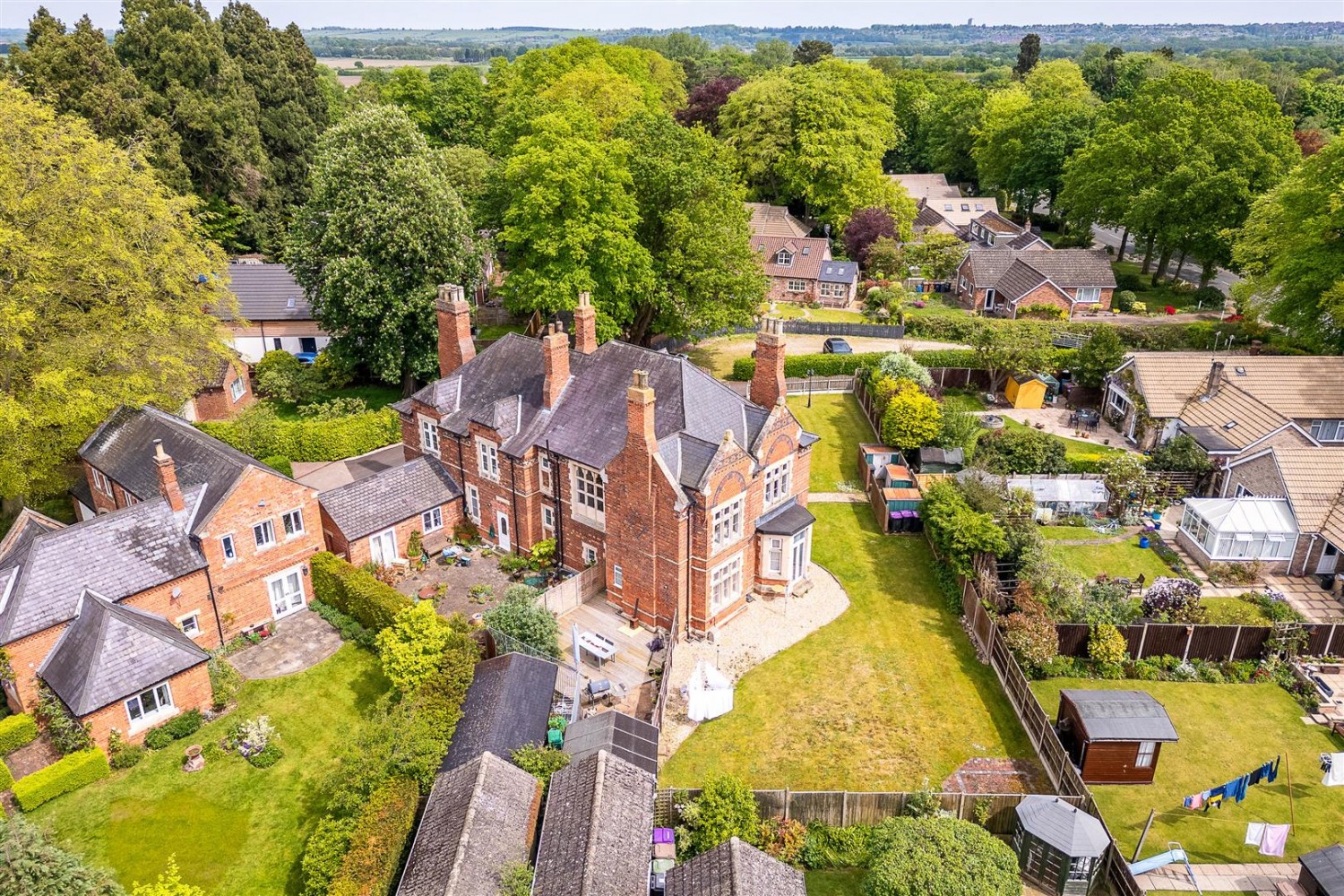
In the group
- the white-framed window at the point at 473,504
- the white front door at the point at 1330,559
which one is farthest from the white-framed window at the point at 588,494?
the white front door at the point at 1330,559

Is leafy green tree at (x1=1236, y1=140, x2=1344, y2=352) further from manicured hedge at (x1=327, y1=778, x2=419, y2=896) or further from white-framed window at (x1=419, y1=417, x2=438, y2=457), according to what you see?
manicured hedge at (x1=327, y1=778, x2=419, y2=896)

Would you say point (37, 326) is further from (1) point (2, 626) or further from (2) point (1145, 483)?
(2) point (1145, 483)

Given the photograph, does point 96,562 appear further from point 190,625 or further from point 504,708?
point 504,708

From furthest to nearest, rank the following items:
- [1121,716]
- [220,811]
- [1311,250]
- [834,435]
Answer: [1311,250] < [834,435] < [1121,716] < [220,811]

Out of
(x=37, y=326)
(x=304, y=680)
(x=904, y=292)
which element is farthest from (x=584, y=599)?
(x=904, y=292)

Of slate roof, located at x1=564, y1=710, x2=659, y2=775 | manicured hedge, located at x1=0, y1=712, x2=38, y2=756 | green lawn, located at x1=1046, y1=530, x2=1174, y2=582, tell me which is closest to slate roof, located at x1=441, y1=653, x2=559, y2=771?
slate roof, located at x1=564, y1=710, x2=659, y2=775

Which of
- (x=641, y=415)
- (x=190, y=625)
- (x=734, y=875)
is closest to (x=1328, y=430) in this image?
(x=641, y=415)
